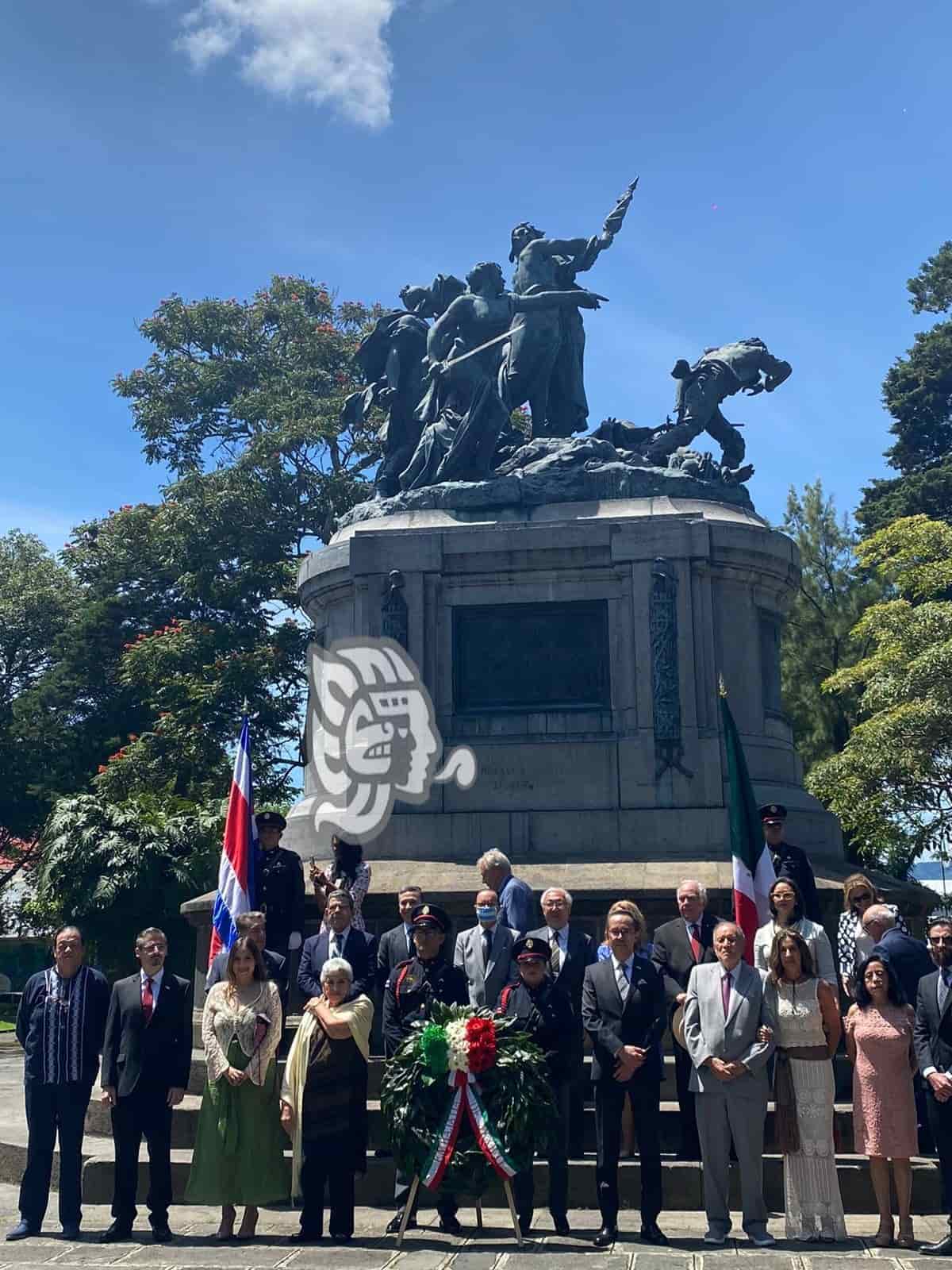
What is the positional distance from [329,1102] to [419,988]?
2.87ft

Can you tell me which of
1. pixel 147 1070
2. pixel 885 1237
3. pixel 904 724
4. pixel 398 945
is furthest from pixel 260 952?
pixel 904 724

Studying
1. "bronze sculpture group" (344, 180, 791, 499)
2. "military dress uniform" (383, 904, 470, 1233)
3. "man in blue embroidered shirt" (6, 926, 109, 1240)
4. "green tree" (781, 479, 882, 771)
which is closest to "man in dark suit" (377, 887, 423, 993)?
"military dress uniform" (383, 904, 470, 1233)

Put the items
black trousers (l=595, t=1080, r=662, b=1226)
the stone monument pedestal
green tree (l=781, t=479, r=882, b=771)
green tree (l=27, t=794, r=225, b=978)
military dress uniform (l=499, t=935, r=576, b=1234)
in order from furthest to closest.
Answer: green tree (l=781, t=479, r=882, b=771)
green tree (l=27, t=794, r=225, b=978)
the stone monument pedestal
military dress uniform (l=499, t=935, r=576, b=1234)
black trousers (l=595, t=1080, r=662, b=1226)

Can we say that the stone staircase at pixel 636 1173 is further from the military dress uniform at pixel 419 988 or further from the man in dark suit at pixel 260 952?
the man in dark suit at pixel 260 952

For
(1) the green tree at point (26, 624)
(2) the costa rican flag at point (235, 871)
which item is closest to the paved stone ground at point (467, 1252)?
(2) the costa rican flag at point (235, 871)

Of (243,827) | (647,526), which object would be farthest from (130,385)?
(243,827)

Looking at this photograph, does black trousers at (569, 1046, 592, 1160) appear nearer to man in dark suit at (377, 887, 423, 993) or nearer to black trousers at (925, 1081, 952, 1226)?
man in dark suit at (377, 887, 423, 993)

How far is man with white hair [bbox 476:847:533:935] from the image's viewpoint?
9375mm

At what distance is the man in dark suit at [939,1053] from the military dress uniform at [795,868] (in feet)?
6.11

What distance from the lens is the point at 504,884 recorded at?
9.61 meters

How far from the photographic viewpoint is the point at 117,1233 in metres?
7.97

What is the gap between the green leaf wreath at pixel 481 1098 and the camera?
767 cm

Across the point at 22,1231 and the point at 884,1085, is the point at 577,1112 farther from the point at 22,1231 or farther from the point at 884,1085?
the point at 22,1231

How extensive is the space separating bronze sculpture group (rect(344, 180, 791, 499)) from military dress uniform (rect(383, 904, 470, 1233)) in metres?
7.20
